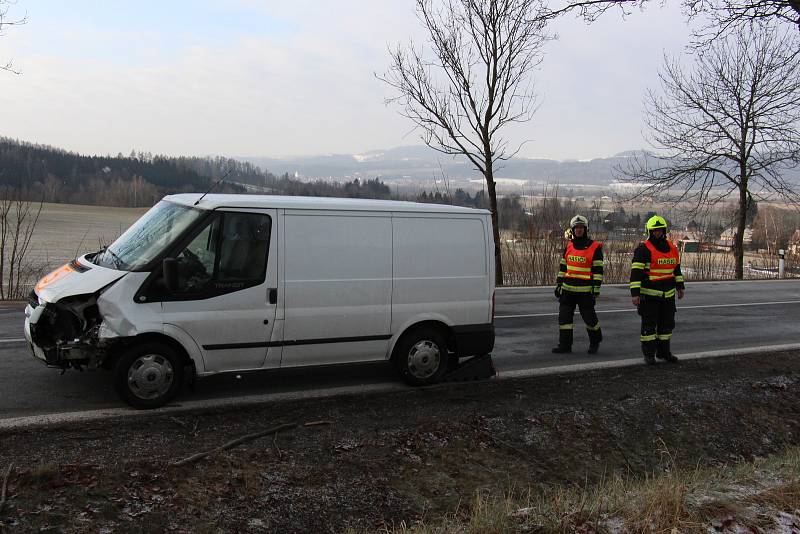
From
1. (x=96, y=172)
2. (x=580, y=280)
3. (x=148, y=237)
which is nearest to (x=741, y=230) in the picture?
(x=580, y=280)

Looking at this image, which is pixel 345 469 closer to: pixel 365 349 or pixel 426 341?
pixel 365 349

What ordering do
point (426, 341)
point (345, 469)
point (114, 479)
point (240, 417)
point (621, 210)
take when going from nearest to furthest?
point (114, 479)
point (345, 469)
point (240, 417)
point (426, 341)
point (621, 210)

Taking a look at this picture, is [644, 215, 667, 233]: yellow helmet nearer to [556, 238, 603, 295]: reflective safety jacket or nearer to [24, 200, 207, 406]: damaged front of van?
[556, 238, 603, 295]: reflective safety jacket

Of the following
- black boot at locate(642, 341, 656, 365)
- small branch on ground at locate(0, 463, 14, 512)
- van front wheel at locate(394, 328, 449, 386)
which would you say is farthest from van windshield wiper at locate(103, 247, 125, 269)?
black boot at locate(642, 341, 656, 365)

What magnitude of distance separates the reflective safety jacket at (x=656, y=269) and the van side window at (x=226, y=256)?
4639mm

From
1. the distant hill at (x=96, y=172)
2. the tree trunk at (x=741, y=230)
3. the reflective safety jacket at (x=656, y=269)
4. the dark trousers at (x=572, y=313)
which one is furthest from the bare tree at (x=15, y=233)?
the tree trunk at (x=741, y=230)

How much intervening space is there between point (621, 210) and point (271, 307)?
66.0 ft

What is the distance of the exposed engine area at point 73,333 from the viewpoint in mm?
5023

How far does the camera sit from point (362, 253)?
5.88m

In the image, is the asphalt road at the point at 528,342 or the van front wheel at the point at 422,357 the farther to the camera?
the van front wheel at the point at 422,357

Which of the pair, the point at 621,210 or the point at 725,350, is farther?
the point at 621,210

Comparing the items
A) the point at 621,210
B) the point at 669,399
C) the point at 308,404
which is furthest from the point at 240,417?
the point at 621,210

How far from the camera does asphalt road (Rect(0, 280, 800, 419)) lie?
5.66m

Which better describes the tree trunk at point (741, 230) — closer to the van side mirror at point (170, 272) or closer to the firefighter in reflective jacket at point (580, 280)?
the firefighter in reflective jacket at point (580, 280)
